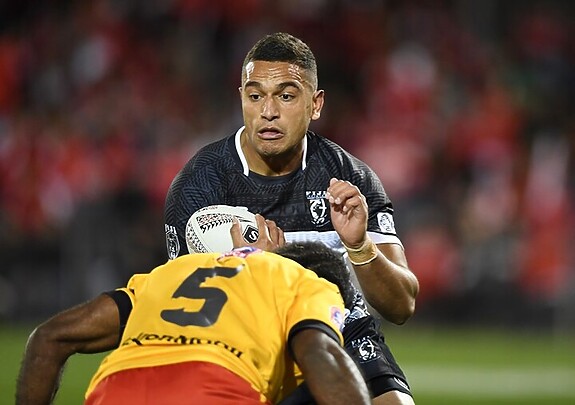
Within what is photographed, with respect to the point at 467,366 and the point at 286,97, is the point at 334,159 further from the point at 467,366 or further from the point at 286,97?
the point at 467,366

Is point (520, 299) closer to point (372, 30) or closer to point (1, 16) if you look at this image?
point (372, 30)

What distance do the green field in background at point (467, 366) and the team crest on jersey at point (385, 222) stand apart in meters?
3.77

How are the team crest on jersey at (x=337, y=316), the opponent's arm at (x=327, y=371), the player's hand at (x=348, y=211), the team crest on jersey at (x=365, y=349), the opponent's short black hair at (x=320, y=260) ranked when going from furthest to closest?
the team crest on jersey at (x=365, y=349), the player's hand at (x=348, y=211), the opponent's short black hair at (x=320, y=260), the team crest on jersey at (x=337, y=316), the opponent's arm at (x=327, y=371)

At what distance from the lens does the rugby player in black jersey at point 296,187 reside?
5.62m

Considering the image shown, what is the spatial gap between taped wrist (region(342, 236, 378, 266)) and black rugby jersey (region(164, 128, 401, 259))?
40 cm

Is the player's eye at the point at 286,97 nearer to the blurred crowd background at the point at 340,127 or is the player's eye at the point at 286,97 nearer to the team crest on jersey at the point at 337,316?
the team crest on jersey at the point at 337,316

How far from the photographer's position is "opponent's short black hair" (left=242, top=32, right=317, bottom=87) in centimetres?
565

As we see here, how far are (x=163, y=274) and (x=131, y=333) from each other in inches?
10.3

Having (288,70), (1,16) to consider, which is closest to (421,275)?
(1,16)

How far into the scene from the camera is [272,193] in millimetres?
5801

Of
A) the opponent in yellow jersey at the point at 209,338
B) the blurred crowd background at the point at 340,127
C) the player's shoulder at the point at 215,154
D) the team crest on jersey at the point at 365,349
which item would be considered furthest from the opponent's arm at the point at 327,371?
the blurred crowd background at the point at 340,127

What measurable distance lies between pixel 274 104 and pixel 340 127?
9315mm

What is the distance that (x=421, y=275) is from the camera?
1448 cm

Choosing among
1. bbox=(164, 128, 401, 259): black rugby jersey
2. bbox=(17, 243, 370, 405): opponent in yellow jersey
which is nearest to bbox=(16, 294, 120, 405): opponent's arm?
bbox=(17, 243, 370, 405): opponent in yellow jersey
